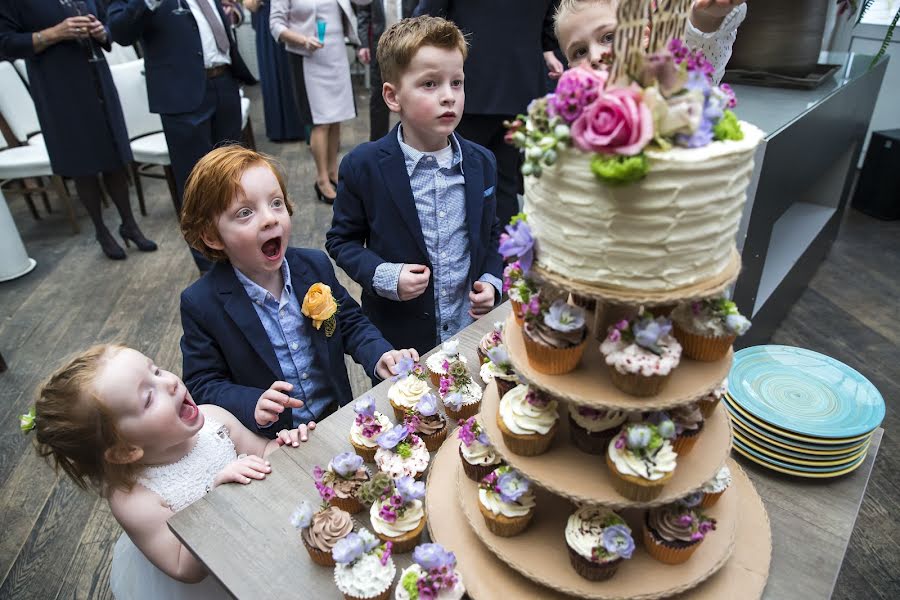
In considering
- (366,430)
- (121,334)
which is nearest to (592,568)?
(366,430)

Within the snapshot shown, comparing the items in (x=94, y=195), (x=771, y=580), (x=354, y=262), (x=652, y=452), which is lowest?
(x=94, y=195)

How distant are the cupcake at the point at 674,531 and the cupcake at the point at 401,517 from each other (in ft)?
1.47

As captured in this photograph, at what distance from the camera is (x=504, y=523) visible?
1129mm

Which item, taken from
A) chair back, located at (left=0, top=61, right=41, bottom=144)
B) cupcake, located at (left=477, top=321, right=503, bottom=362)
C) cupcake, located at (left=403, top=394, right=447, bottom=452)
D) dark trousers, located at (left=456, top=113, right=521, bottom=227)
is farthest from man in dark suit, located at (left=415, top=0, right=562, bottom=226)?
chair back, located at (left=0, top=61, right=41, bottom=144)

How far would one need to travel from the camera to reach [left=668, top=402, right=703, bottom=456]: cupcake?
106 cm

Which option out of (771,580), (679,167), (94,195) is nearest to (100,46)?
(94,195)

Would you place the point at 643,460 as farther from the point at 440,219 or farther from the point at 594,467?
the point at 440,219

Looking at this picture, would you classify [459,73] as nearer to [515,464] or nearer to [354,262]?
[354,262]

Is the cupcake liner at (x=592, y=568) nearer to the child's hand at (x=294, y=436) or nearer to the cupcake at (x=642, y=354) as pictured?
the cupcake at (x=642, y=354)

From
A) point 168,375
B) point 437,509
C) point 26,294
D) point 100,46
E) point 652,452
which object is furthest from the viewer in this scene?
point 26,294

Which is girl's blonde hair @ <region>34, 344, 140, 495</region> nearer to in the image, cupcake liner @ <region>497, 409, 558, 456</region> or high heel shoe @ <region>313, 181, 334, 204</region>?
cupcake liner @ <region>497, 409, 558, 456</region>

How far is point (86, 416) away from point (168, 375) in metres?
0.20

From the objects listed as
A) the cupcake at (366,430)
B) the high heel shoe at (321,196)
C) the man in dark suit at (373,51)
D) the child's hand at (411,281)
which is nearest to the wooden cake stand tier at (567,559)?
the cupcake at (366,430)

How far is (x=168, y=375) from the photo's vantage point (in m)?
1.45
